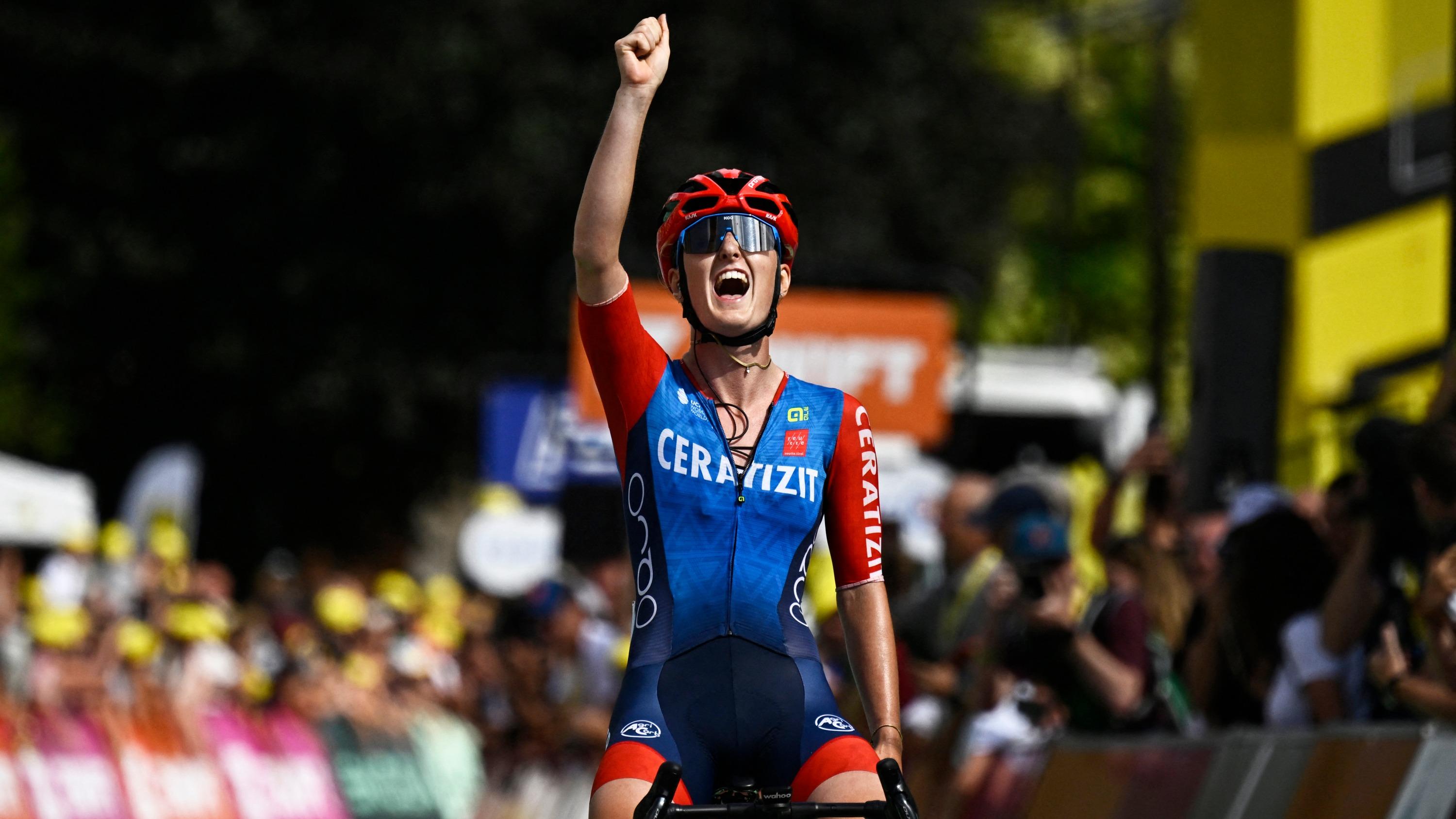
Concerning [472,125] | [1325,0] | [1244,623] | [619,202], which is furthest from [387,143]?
[619,202]

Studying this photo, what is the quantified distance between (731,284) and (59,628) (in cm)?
1401

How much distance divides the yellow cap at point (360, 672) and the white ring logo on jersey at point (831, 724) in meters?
15.1

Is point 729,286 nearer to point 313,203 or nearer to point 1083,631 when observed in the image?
point 1083,631

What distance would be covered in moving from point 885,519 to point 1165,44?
26.7m

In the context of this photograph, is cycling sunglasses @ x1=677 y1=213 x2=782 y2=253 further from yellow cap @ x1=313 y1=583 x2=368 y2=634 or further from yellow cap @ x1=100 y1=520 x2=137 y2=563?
yellow cap @ x1=100 y1=520 x2=137 y2=563

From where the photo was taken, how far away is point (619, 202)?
543cm

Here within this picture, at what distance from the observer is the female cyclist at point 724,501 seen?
17.7 feet

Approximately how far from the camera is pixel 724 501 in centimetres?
557

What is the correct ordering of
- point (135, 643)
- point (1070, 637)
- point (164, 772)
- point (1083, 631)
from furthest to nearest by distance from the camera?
point (135, 643) → point (164, 772) → point (1083, 631) → point (1070, 637)

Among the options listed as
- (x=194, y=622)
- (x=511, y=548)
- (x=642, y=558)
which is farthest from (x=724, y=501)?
(x=511, y=548)

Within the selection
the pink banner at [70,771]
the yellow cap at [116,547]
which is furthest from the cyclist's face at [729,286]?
the yellow cap at [116,547]

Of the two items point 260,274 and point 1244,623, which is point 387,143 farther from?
point 1244,623

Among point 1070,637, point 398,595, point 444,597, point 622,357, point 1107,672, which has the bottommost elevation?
point 444,597

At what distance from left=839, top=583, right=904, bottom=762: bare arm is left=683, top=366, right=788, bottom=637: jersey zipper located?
0.33m
